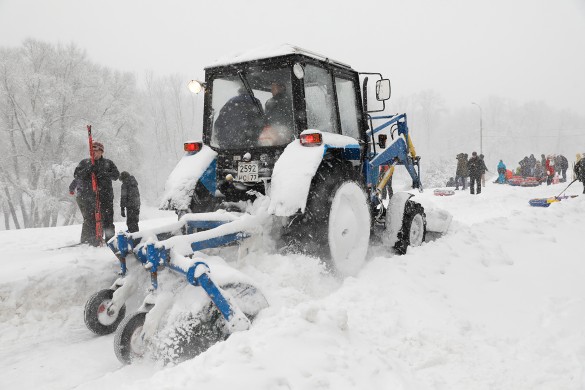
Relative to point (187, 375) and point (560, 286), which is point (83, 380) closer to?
point (187, 375)

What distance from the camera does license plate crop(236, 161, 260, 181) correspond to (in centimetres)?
418

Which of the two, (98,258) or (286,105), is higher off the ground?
(286,105)

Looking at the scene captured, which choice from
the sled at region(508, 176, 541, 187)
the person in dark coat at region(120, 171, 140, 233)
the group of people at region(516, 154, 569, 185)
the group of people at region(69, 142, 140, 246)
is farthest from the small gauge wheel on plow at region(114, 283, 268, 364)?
the group of people at region(516, 154, 569, 185)

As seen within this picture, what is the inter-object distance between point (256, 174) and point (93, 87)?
24544mm

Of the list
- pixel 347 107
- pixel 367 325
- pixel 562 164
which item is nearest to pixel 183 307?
pixel 367 325

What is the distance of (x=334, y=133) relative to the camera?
4523 millimetres

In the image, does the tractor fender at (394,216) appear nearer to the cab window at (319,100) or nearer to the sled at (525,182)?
the cab window at (319,100)

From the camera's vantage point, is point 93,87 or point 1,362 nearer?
point 1,362

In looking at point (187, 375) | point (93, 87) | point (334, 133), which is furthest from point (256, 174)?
point (93, 87)

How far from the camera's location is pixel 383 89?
4859mm

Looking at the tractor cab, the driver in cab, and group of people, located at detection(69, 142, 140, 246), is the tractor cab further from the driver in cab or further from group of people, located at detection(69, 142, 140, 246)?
group of people, located at detection(69, 142, 140, 246)

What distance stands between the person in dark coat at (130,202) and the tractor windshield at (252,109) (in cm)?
417

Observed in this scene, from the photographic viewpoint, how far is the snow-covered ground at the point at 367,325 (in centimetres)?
224

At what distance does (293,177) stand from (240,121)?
3.96ft
